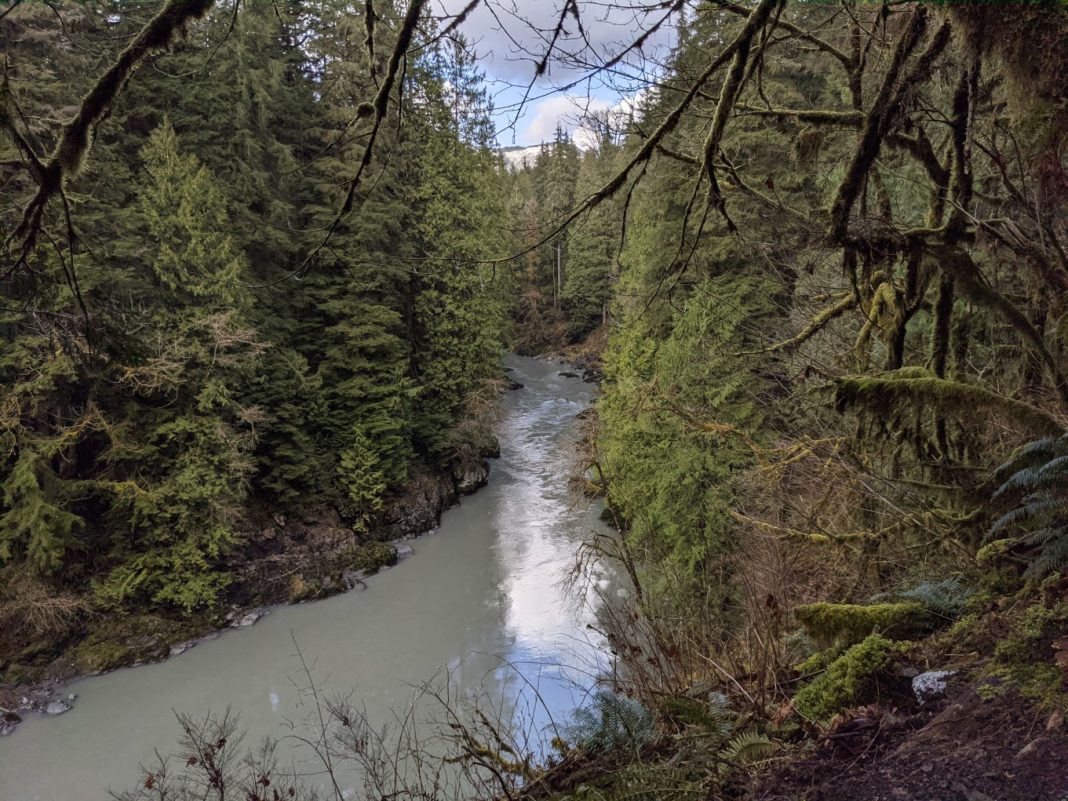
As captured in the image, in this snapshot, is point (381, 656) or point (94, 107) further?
point (381, 656)

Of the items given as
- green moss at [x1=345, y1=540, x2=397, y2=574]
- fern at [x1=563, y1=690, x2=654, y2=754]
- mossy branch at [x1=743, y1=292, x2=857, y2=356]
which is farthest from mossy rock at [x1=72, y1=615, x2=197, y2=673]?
mossy branch at [x1=743, y1=292, x2=857, y2=356]

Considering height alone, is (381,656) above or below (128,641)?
below

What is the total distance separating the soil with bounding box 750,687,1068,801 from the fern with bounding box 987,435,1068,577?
764mm

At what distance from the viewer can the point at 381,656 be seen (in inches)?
426

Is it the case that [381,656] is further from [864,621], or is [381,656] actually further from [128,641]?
[864,621]

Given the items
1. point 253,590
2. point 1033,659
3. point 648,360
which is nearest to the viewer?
point 1033,659

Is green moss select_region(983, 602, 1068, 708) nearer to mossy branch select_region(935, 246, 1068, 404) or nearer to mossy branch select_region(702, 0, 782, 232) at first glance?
mossy branch select_region(935, 246, 1068, 404)

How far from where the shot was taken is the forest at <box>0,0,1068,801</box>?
2.38 metres

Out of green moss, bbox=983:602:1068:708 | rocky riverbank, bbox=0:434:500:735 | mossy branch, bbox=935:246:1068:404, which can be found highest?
mossy branch, bbox=935:246:1068:404

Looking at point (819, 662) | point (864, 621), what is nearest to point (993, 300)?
point (864, 621)

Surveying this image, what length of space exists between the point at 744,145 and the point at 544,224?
991cm

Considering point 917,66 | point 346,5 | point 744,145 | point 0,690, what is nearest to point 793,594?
point 917,66

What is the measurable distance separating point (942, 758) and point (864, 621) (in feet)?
4.42

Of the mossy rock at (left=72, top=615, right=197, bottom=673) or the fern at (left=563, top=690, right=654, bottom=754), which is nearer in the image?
the fern at (left=563, top=690, right=654, bottom=754)
